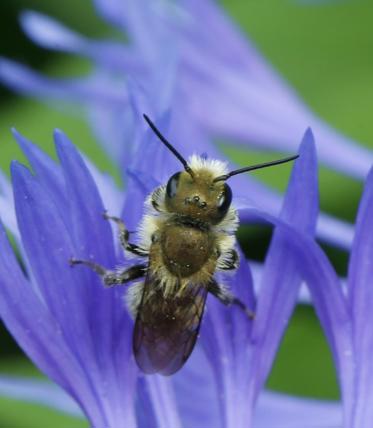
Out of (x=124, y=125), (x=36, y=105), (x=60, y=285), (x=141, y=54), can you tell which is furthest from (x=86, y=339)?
(x=36, y=105)

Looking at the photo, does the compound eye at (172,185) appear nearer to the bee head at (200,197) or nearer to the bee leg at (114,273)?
the bee head at (200,197)

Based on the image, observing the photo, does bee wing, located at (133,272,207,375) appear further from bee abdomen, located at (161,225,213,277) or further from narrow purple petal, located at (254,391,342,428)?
narrow purple petal, located at (254,391,342,428)

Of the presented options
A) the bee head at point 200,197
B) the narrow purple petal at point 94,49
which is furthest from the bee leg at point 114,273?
the narrow purple petal at point 94,49

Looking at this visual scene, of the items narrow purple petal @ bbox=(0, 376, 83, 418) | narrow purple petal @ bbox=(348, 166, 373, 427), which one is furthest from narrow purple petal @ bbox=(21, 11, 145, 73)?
narrow purple petal @ bbox=(348, 166, 373, 427)

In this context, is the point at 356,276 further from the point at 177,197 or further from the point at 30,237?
the point at 30,237

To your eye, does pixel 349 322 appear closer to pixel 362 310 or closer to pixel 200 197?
pixel 362 310
